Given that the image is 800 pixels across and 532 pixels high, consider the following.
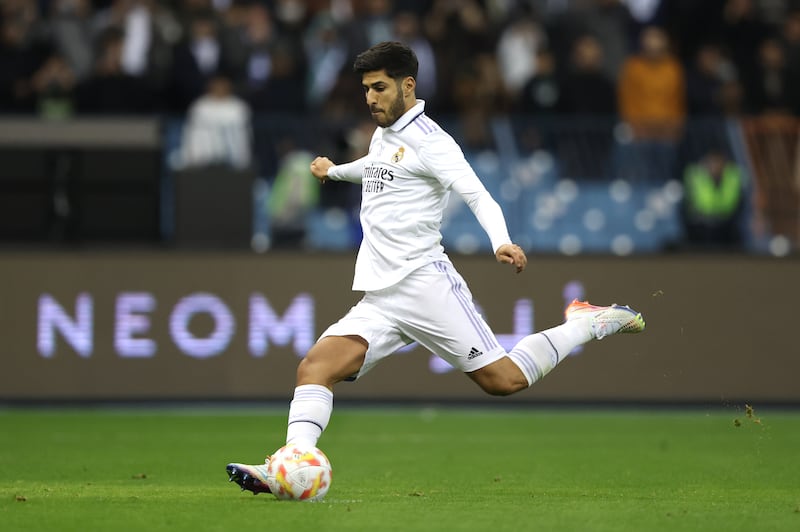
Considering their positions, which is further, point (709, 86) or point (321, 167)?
point (709, 86)

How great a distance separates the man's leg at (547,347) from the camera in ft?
29.2

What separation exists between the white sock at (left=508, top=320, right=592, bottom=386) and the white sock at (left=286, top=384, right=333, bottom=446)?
121 cm

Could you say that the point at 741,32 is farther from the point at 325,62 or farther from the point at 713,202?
the point at 325,62

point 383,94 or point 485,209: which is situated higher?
point 383,94

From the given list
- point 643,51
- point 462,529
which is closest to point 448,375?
point 643,51

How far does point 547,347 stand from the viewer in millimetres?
9117

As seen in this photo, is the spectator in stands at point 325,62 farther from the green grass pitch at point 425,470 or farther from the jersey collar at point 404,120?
the jersey collar at point 404,120

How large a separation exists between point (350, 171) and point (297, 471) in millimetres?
1882

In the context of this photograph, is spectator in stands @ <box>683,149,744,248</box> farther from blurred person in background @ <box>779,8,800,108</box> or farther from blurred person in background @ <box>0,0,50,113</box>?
blurred person in background @ <box>0,0,50,113</box>

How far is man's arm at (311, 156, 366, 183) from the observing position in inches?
356

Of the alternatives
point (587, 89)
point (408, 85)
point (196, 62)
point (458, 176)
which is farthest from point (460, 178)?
point (196, 62)

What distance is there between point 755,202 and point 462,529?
33.7ft

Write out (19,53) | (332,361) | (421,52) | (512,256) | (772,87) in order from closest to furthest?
(512,256) < (332,361) < (19,53) < (421,52) < (772,87)

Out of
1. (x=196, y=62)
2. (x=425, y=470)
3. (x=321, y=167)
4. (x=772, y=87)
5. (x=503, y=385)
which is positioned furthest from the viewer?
(x=772, y=87)
